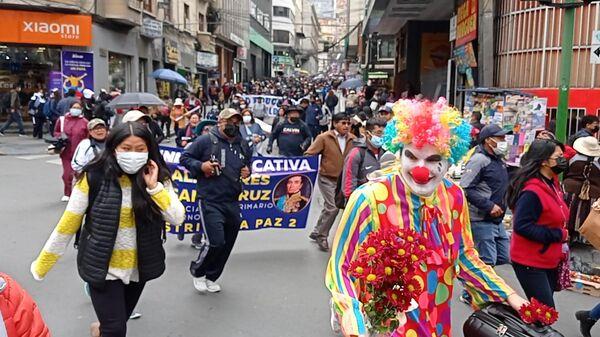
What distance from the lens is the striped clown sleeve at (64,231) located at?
12.2ft

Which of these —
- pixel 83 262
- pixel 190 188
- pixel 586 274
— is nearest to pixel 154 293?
pixel 190 188

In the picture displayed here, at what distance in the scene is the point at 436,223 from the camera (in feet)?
9.23

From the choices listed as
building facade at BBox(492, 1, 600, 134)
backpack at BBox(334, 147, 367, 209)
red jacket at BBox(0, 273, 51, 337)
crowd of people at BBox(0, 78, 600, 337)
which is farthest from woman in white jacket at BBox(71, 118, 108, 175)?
building facade at BBox(492, 1, 600, 134)

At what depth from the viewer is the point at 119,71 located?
26.8m

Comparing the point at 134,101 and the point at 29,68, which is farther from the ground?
the point at 29,68

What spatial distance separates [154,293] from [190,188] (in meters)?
1.78

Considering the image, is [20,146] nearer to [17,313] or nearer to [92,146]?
[92,146]

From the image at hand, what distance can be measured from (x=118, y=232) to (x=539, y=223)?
2801 mm

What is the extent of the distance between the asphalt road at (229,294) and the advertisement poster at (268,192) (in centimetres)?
34

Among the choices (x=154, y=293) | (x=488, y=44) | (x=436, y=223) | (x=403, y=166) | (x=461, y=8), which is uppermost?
(x=461, y=8)

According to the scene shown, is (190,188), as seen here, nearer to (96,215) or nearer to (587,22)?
(96,215)

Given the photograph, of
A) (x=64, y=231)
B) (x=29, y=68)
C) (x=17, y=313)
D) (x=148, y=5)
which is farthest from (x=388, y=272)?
(x=148, y=5)

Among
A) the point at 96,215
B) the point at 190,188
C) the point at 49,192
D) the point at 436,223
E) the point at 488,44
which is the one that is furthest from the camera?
the point at 488,44

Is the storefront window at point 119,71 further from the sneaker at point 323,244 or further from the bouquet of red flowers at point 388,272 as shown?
the bouquet of red flowers at point 388,272
